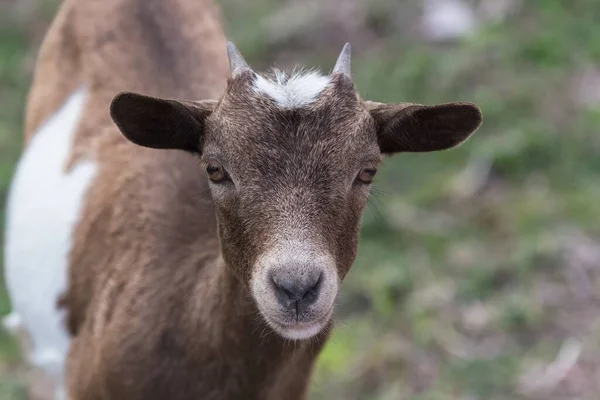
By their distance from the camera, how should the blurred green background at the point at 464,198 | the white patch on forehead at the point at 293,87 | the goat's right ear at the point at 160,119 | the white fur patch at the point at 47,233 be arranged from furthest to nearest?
1. the blurred green background at the point at 464,198
2. the white fur patch at the point at 47,233
3. the goat's right ear at the point at 160,119
4. the white patch on forehead at the point at 293,87

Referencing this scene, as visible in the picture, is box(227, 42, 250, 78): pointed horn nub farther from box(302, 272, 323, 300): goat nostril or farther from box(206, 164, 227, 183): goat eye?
box(302, 272, 323, 300): goat nostril

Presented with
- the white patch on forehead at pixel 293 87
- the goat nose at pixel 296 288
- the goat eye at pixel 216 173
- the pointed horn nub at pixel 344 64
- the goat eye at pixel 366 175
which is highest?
the pointed horn nub at pixel 344 64

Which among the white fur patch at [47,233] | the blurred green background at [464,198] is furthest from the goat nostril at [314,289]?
the white fur patch at [47,233]

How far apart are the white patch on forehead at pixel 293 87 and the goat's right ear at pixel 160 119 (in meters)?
0.24

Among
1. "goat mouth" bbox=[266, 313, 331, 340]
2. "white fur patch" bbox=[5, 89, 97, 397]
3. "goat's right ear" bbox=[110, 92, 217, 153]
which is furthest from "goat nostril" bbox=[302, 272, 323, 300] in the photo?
"white fur patch" bbox=[5, 89, 97, 397]

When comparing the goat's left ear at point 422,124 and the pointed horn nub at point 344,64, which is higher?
the pointed horn nub at point 344,64

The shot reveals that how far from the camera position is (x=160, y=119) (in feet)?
11.6

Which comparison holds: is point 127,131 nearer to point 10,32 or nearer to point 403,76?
point 403,76

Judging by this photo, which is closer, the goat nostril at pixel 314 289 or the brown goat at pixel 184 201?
the goat nostril at pixel 314 289

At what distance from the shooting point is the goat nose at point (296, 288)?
3.07 meters

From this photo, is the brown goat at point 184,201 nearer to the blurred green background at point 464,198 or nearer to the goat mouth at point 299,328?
the goat mouth at point 299,328

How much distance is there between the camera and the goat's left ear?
3.50 metres

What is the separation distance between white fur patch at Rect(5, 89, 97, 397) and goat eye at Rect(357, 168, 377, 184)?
175 centimetres

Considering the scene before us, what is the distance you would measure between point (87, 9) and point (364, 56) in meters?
3.11
